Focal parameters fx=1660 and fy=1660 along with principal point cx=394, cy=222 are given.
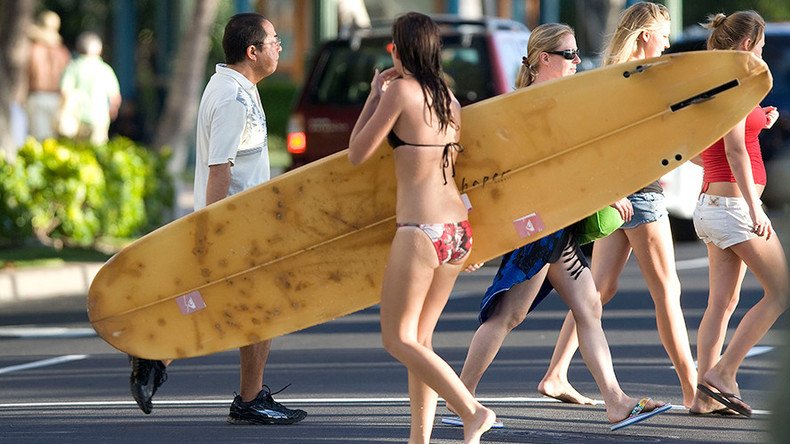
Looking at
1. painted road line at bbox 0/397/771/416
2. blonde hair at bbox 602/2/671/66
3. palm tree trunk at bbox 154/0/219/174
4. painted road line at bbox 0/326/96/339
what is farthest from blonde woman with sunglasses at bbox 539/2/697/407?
palm tree trunk at bbox 154/0/219/174

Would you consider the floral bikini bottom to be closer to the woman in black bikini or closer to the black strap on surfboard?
the woman in black bikini

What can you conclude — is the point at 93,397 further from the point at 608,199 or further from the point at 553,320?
the point at 553,320

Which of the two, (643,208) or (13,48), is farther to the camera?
(13,48)

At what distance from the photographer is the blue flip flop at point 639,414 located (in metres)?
6.54

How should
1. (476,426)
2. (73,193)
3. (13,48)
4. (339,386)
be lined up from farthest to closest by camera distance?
(13,48), (73,193), (339,386), (476,426)

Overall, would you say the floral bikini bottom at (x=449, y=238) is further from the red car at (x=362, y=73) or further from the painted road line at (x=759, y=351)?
the red car at (x=362, y=73)

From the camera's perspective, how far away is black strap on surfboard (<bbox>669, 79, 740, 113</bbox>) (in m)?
6.57

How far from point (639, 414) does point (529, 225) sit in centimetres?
87

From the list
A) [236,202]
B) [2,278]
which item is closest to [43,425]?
[236,202]

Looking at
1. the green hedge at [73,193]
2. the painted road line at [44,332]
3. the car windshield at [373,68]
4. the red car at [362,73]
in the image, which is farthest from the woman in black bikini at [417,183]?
the green hedge at [73,193]

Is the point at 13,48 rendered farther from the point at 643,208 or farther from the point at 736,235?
the point at 736,235

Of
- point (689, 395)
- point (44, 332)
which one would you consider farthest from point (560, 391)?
point (44, 332)

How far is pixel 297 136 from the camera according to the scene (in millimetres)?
13906

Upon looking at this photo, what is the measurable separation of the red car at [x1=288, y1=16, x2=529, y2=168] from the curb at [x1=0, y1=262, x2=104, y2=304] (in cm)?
210
